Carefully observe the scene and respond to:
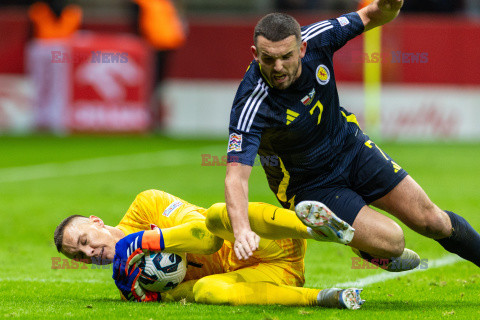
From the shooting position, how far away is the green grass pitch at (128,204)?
5637 millimetres

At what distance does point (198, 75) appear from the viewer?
2019 centimetres

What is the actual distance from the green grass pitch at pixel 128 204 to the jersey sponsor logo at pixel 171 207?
696 millimetres

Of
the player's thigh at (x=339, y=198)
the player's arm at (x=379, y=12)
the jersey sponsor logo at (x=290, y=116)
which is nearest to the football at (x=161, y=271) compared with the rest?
the player's thigh at (x=339, y=198)

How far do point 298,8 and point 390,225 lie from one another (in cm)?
1503

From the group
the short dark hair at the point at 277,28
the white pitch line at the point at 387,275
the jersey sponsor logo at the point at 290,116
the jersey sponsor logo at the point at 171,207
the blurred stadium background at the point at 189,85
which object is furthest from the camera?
the blurred stadium background at the point at 189,85

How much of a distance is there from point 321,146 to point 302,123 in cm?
26

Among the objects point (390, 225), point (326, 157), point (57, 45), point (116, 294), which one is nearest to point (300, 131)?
point (326, 157)

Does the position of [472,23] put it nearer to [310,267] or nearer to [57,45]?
[57,45]

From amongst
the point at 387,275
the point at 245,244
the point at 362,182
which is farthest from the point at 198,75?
the point at 245,244

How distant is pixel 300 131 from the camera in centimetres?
589

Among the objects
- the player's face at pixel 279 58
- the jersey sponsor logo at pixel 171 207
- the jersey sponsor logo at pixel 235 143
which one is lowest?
the jersey sponsor logo at pixel 171 207

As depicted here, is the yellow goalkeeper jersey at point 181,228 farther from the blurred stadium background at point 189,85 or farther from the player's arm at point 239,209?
the blurred stadium background at point 189,85

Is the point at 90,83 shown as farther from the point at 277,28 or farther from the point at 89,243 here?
the point at 277,28

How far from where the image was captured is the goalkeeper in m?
5.57
